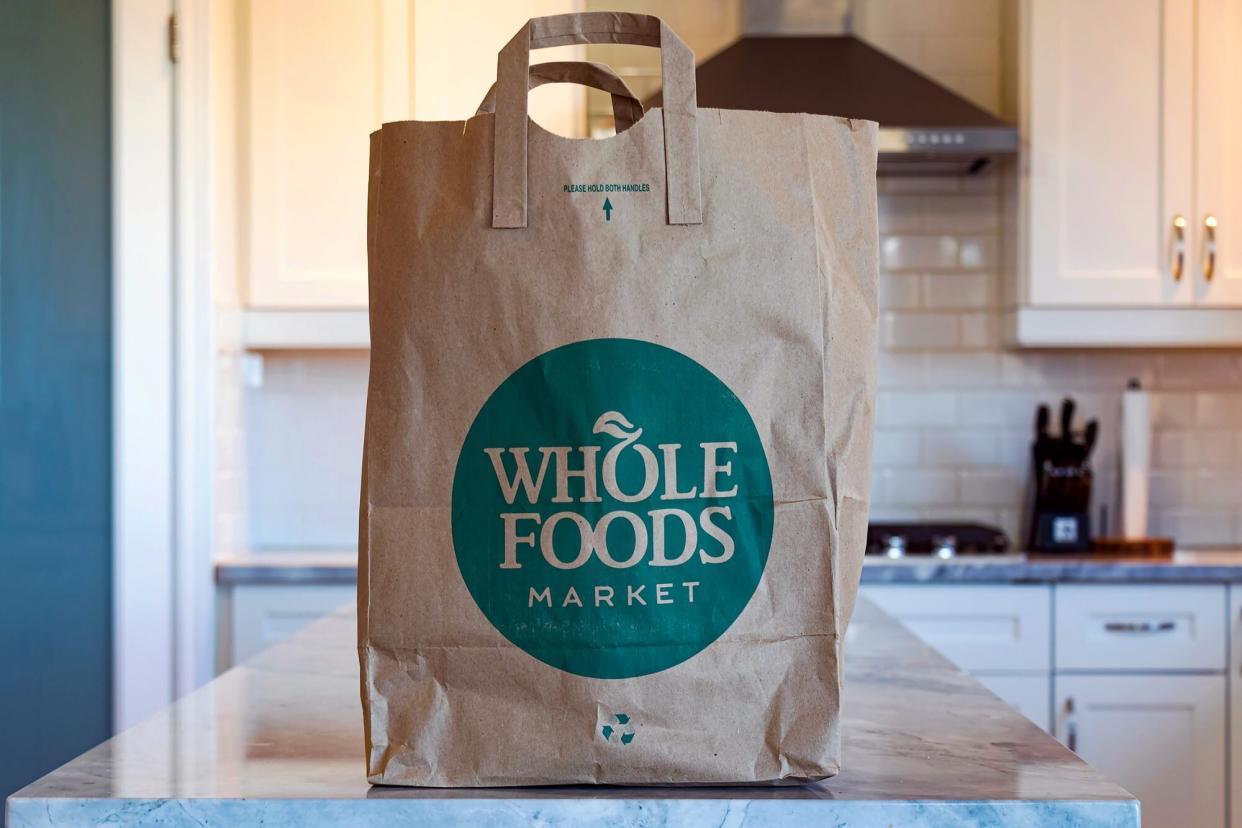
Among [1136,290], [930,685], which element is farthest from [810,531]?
[1136,290]

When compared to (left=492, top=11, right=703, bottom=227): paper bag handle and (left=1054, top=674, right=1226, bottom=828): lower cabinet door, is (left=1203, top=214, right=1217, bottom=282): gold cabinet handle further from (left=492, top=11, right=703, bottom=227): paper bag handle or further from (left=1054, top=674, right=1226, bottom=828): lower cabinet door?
(left=492, top=11, right=703, bottom=227): paper bag handle

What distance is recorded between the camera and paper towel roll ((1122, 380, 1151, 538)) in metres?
2.69

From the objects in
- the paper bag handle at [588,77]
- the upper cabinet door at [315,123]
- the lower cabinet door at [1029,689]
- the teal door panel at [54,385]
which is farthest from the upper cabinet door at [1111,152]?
the paper bag handle at [588,77]

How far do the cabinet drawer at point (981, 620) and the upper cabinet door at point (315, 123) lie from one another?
1.35 meters

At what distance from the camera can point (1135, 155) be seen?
2621mm

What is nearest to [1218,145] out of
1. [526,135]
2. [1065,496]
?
[1065,496]

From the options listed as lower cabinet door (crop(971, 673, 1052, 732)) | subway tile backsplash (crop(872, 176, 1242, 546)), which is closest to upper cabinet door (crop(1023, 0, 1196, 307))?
subway tile backsplash (crop(872, 176, 1242, 546))

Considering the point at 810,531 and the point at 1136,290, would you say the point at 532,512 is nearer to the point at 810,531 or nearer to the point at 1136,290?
the point at 810,531

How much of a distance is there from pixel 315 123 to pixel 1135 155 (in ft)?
6.03

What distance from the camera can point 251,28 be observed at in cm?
256

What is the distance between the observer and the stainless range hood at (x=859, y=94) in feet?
8.30

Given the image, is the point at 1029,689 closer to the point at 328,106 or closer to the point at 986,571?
the point at 986,571

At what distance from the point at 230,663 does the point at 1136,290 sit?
2.15 meters

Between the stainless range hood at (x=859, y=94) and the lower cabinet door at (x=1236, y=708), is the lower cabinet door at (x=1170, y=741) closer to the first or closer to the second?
the lower cabinet door at (x=1236, y=708)
